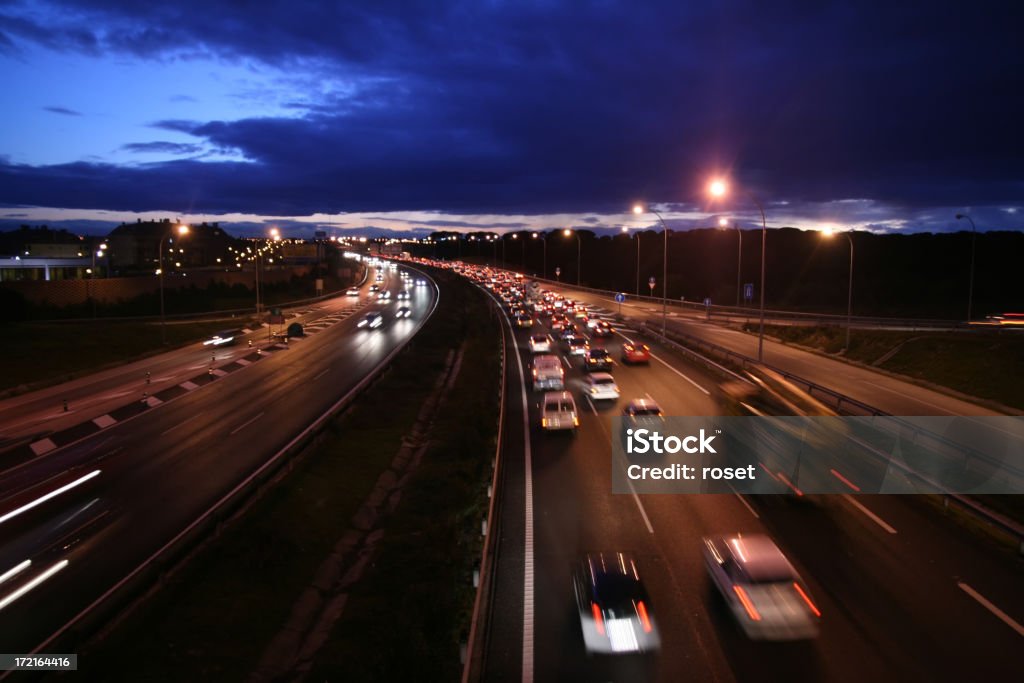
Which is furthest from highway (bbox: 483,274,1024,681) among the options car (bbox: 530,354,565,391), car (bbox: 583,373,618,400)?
car (bbox: 530,354,565,391)

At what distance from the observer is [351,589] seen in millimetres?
17797

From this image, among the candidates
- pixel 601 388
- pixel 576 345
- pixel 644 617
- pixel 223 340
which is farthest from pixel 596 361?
pixel 223 340

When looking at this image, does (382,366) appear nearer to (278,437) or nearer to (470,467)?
(278,437)

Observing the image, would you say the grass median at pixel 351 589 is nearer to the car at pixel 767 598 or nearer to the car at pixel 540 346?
the car at pixel 767 598

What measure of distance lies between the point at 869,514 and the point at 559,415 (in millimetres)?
12120

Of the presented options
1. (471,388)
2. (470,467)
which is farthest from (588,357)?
(470,467)

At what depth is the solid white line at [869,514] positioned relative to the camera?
1731 centimetres

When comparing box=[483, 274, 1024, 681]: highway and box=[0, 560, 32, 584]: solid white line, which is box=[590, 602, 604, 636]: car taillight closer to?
box=[483, 274, 1024, 681]: highway

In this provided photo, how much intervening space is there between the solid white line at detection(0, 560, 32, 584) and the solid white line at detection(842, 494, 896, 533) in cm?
2012

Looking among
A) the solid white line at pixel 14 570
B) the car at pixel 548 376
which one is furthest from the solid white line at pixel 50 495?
the car at pixel 548 376

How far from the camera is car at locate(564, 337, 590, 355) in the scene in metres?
49.7

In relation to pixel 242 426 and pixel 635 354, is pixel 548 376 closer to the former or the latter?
pixel 635 354

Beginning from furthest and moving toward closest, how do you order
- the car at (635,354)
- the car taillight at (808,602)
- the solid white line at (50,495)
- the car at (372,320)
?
the car at (372,320) < the car at (635,354) < the solid white line at (50,495) < the car taillight at (808,602)

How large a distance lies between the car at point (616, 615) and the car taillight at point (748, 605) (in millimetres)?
1588
